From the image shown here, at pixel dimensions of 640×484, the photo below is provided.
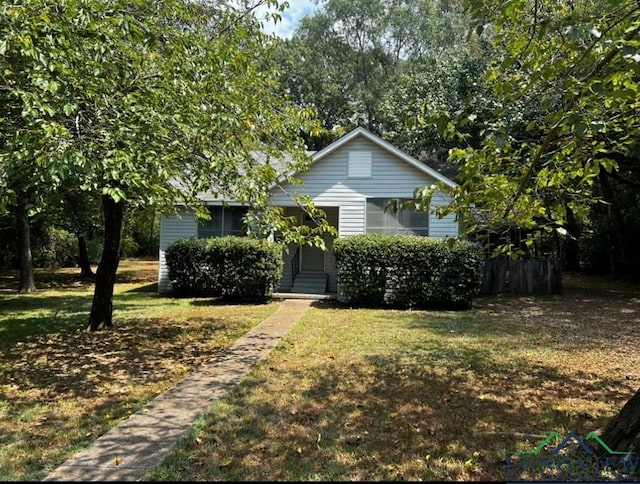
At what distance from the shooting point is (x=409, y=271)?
1170cm

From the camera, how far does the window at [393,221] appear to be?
13.6 m

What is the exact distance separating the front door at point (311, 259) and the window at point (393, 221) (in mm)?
2697

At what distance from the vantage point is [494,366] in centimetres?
615

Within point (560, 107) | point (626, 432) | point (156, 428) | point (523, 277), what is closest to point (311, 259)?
point (523, 277)

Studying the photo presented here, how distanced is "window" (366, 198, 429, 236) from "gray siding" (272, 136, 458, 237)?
0.19m

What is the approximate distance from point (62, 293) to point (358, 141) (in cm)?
1112

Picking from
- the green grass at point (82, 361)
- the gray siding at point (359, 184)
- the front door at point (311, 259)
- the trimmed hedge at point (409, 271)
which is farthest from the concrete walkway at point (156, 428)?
the front door at point (311, 259)

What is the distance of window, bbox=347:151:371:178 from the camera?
45.8 ft

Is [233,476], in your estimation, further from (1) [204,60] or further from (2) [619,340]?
(2) [619,340]

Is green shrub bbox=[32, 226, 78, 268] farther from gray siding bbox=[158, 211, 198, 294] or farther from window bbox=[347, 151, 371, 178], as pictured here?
window bbox=[347, 151, 371, 178]

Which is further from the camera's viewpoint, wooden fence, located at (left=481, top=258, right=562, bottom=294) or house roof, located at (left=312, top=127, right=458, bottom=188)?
wooden fence, located at (left=481, top=258, right=562, bottom=294)

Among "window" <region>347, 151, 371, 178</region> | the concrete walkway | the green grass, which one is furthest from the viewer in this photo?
"window" <region>347, 151, 371, 178</region>

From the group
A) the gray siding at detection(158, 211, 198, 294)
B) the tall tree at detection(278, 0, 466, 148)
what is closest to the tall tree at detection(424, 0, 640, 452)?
the gray siding at detection(158, 211, 198, 294)

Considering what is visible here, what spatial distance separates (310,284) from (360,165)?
14.1ft
